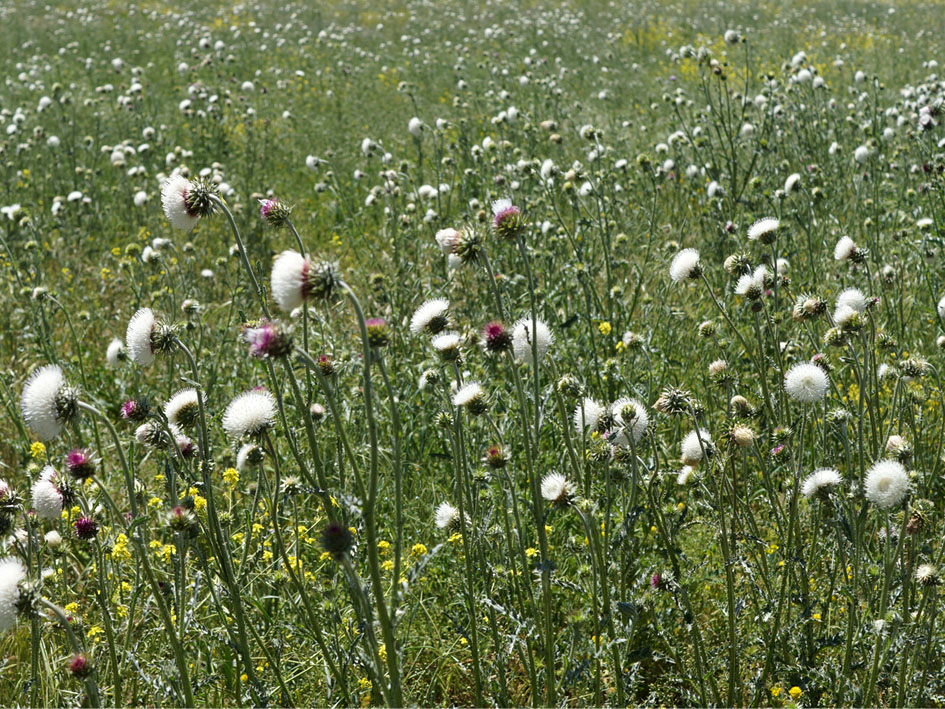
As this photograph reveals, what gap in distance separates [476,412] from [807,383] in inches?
38.3

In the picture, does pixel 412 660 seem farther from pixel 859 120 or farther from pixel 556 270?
pixel 859 120

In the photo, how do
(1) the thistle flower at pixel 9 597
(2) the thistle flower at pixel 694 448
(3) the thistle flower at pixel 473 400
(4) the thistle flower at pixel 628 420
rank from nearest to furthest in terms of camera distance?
(1) the thistle flower at pixel 9 597, (3) the thistle flower at pixel 473 400, (4) the thistle flower at pixel 628 420, (2) the thistle flower at pixel 694 448

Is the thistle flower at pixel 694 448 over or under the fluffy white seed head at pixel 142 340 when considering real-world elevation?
under

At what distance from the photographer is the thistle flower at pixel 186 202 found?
6.08ft

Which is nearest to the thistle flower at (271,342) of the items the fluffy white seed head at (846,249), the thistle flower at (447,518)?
the thistle flower at (447,518)

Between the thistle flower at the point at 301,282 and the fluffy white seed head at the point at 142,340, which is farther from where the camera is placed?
the fluffy white seed head at the point at 142,340

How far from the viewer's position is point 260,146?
8.37 metres

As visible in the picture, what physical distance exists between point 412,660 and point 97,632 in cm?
95

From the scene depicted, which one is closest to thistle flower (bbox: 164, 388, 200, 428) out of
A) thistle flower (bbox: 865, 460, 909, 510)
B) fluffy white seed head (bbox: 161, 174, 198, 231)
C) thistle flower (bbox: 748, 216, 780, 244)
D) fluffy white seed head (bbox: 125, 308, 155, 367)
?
fluffy white seed head (bbox: 125, 308, 155, 367)

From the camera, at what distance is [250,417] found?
180 cm

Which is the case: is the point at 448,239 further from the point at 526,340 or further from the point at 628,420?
the point at 628,420

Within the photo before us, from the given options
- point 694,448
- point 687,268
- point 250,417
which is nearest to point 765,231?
point 687,268

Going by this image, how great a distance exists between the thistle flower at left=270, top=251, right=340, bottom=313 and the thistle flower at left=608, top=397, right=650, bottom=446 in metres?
0.93

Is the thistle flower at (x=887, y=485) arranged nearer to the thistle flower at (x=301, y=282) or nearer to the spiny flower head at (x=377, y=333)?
the spiny flower head at (x=377, y=333)
